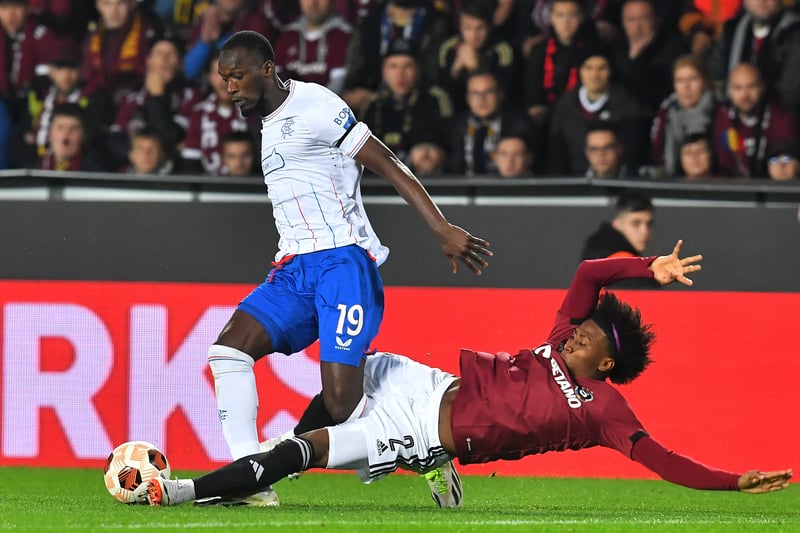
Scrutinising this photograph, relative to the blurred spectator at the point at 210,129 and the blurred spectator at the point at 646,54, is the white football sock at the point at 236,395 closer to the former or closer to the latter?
the blurred spectator at the point at 210,129

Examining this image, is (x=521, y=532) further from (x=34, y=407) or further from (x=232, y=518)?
(x=34, y=407)

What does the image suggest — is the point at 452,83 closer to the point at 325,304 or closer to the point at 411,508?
the point at 325,304

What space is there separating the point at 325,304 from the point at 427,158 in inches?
159

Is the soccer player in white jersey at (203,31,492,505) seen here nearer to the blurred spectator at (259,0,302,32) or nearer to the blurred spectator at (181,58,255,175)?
the blurred spectator at (181,58,255,175)

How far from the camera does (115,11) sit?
11.8 metres

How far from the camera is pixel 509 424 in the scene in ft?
18.9

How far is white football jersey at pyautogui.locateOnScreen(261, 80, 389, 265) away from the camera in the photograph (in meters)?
6.19

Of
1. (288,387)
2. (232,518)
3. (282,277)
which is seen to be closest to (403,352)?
(288,387)

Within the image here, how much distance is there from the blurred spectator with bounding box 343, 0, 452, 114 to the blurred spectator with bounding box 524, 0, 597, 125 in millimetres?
798

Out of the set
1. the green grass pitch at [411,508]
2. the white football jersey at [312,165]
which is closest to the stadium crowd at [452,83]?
the green grass pitch at [411,508]

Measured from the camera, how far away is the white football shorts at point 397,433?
5672 millimetres

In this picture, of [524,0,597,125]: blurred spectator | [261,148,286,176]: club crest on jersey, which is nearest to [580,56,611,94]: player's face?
[524,0,597,125]: blurred spectator

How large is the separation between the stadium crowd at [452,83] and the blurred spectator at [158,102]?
0.02m

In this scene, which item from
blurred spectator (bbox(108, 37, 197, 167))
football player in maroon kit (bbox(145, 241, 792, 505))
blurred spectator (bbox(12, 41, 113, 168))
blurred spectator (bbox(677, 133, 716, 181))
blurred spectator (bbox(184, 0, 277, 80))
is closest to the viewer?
football player in maroon kit (bbox(145, 241, 792, 505))
